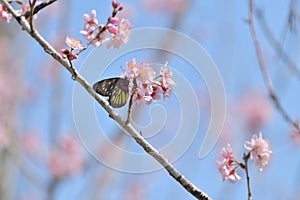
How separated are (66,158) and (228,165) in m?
2.39

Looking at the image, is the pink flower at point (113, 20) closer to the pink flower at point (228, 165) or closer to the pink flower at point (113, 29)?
the pink flower at point (113, 29)

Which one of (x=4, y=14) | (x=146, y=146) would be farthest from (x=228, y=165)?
(x=4, y=14)

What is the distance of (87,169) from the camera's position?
3.44 metres

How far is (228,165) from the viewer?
1.34 metres

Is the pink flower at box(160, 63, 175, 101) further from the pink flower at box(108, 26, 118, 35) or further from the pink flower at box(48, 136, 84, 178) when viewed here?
the pink flower at box(48, 136, 84, 178)

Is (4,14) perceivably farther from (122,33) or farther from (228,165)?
(228,165)

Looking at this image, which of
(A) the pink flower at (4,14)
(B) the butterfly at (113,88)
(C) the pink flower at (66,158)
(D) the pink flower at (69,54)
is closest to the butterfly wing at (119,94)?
(B) the butterfly at (113,88)

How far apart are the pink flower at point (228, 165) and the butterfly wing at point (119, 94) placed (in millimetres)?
327

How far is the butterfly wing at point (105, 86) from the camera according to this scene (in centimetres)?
121

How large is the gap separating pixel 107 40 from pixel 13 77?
295 cm

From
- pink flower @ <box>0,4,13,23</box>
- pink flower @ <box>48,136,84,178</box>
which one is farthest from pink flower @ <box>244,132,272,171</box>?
pink flower @ <box>48,136,84,178</box>

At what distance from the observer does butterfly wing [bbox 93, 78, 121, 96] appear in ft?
3.98

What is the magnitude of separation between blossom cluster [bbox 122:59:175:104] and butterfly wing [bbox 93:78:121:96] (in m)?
0.04

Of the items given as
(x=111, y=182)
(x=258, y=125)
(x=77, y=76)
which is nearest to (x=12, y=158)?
(x=111, y=182)
